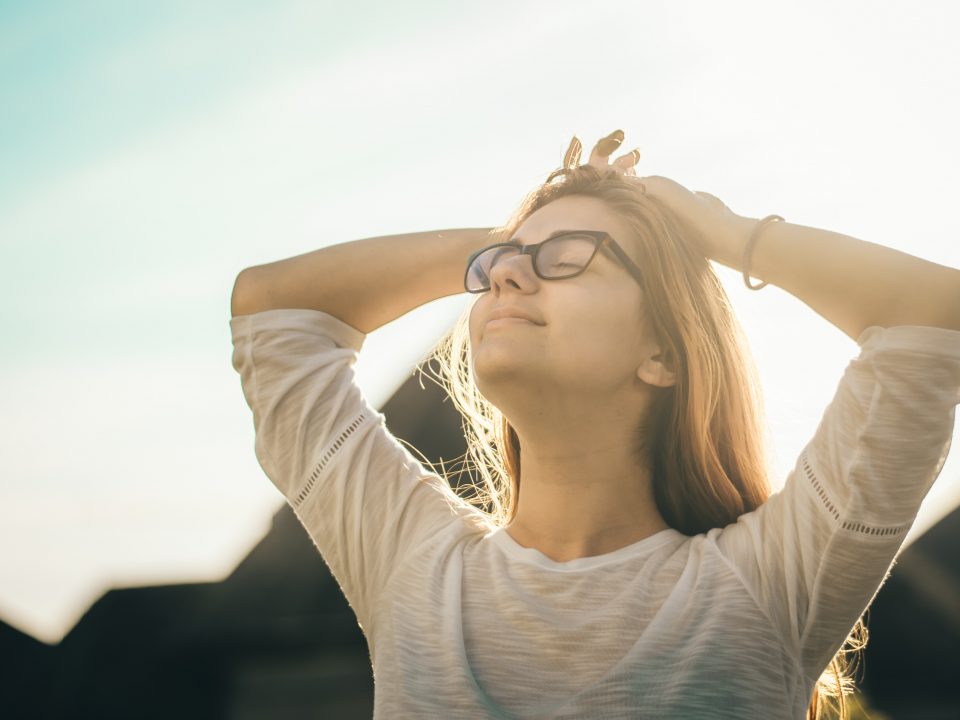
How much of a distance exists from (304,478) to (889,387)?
4.60 ft

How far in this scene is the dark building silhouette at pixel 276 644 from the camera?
28.9 feet

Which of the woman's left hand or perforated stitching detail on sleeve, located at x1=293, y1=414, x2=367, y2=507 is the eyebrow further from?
A: perforated stitching detail on sleeve, located at x1=293, y1=414, x2=367, y2=507

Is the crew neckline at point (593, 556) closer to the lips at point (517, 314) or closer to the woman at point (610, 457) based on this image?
the woman at point (610, 457)

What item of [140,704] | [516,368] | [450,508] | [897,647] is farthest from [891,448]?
[140,704]

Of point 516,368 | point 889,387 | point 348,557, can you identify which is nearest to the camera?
point 889,387

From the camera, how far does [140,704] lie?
10.9 meters

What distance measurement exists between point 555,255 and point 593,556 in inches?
29.6

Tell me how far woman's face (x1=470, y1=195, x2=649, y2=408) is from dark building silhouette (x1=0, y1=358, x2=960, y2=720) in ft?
18.2

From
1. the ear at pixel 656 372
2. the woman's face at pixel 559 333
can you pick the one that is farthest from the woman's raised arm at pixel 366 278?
the ear at pixel 656 372

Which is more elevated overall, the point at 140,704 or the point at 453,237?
the point at 453,237

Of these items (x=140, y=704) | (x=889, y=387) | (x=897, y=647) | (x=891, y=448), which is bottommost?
(x=140, y=704)

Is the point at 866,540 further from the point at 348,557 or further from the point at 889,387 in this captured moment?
the point at 348,557

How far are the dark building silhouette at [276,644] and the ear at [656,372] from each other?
18.1ft

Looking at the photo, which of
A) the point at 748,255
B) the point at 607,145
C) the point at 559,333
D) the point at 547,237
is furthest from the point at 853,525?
the point at 607,145
